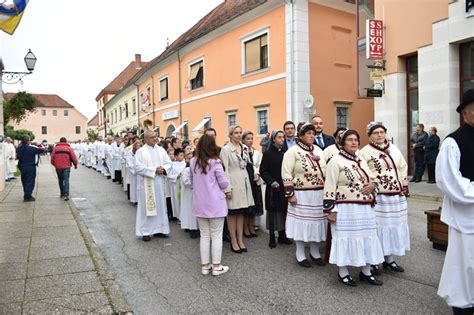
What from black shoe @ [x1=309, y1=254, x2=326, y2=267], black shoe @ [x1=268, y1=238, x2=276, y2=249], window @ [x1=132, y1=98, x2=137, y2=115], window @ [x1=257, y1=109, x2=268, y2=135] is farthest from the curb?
window @ [x1=132, y1=98, x2=137, y2=115]

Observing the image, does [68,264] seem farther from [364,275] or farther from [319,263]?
[364,275]

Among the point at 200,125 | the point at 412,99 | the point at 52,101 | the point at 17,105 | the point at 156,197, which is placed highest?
the point at 52,101

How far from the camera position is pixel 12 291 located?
4.49 meters

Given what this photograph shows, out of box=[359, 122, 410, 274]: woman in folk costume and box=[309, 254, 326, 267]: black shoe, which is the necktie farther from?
box=[309, 254, 326, 267]: black shoe

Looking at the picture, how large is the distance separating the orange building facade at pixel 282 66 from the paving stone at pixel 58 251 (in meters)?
11.1

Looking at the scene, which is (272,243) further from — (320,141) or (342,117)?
(342,117)

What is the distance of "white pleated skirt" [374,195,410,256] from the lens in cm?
497

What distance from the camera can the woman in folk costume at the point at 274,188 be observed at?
6.18 meters

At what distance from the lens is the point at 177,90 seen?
A: 27.3 m

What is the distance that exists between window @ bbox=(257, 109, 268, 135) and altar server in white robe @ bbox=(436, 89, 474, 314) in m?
14.8

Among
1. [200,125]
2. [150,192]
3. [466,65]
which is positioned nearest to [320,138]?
[150,192]

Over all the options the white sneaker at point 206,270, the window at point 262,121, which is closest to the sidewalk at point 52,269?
the white sneaker at point 206,270

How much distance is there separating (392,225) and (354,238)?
0.79 metres

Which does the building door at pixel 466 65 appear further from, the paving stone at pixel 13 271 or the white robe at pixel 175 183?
the paving stone at pixel 13 271
